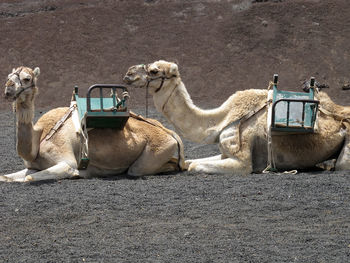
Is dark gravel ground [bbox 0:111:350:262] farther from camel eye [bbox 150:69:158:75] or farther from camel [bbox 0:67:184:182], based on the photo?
camel eye [bbox 150:69:158:75]

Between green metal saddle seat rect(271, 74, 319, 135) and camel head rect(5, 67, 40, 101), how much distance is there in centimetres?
331

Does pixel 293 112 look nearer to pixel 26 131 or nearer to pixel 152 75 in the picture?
pixel 152 75

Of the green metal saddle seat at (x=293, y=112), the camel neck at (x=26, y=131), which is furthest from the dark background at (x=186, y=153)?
the green metal saddle seat at (x=293, y=112)

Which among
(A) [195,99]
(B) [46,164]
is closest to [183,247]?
(B) [46,164]

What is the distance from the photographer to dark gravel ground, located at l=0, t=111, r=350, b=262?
6.05 metres

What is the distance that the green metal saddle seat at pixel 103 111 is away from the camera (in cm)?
939

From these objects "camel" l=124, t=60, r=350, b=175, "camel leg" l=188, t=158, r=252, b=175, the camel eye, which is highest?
the camel eye

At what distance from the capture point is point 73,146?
965cm

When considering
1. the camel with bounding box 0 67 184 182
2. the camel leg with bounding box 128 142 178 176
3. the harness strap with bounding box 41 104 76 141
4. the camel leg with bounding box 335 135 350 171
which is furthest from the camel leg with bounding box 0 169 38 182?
the camel leg with bounding box 335 135 350 171

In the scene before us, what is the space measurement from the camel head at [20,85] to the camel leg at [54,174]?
1.05 m

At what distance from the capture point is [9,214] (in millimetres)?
7535

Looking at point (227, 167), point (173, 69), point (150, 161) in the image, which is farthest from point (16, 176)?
point (227, 167)

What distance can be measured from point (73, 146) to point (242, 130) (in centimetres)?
243

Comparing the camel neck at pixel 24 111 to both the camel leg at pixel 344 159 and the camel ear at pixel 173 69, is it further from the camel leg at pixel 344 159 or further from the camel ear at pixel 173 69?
the camel leg at pixel 344 159
